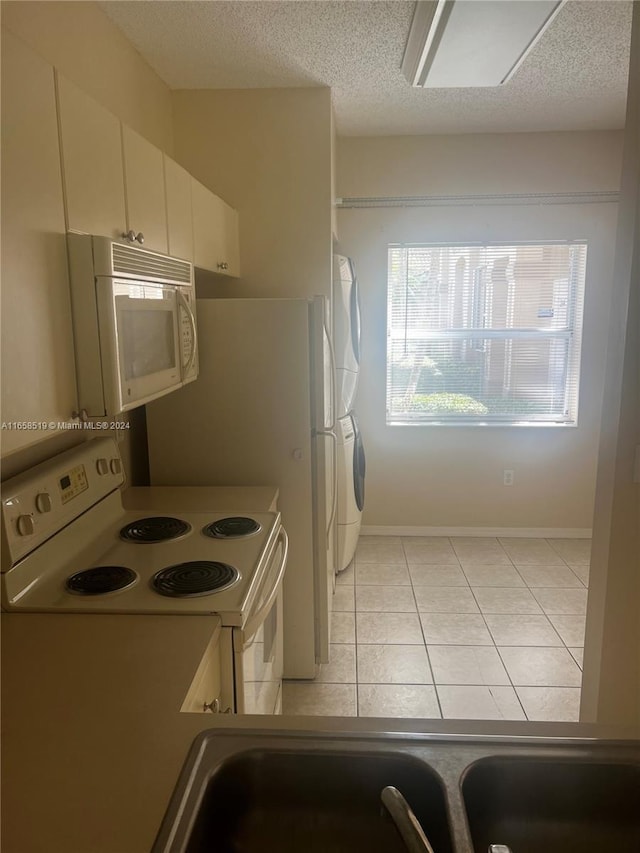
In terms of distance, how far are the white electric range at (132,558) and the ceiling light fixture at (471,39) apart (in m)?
1.80

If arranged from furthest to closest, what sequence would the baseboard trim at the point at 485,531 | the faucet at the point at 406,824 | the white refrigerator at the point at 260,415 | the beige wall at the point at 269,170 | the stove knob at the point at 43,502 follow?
the baseboard trim at the point at 485,531
the beige wall at the point at 269,170
the white refrigerator at the point at 260,415
the stove knob at the point at 43,502
the faucet at the point at 406,824

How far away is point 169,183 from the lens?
2035 millimetres

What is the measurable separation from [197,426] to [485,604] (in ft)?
6.28

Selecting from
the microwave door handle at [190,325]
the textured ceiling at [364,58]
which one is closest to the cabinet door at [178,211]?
→ the microwave door handle at [190,325]

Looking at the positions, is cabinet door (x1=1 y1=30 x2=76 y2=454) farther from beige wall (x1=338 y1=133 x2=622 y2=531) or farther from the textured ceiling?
beige wall (x1=338 y1=133 x2=622 y2=531)

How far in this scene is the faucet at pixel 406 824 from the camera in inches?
29.6

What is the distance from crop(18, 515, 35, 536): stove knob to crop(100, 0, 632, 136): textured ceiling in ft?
5.93

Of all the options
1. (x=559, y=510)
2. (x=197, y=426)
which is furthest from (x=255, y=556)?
(x=559, y=510)

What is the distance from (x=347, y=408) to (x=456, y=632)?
138 centimetres

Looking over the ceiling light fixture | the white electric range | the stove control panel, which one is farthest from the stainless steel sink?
the ceiling light fixture

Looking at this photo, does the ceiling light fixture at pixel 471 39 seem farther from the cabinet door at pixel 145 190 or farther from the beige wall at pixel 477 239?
the beige wall at pixel 477 239

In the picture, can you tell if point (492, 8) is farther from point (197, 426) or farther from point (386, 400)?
point (386, 400)

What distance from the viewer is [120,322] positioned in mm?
1493

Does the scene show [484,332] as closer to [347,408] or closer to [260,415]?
[347,408]
